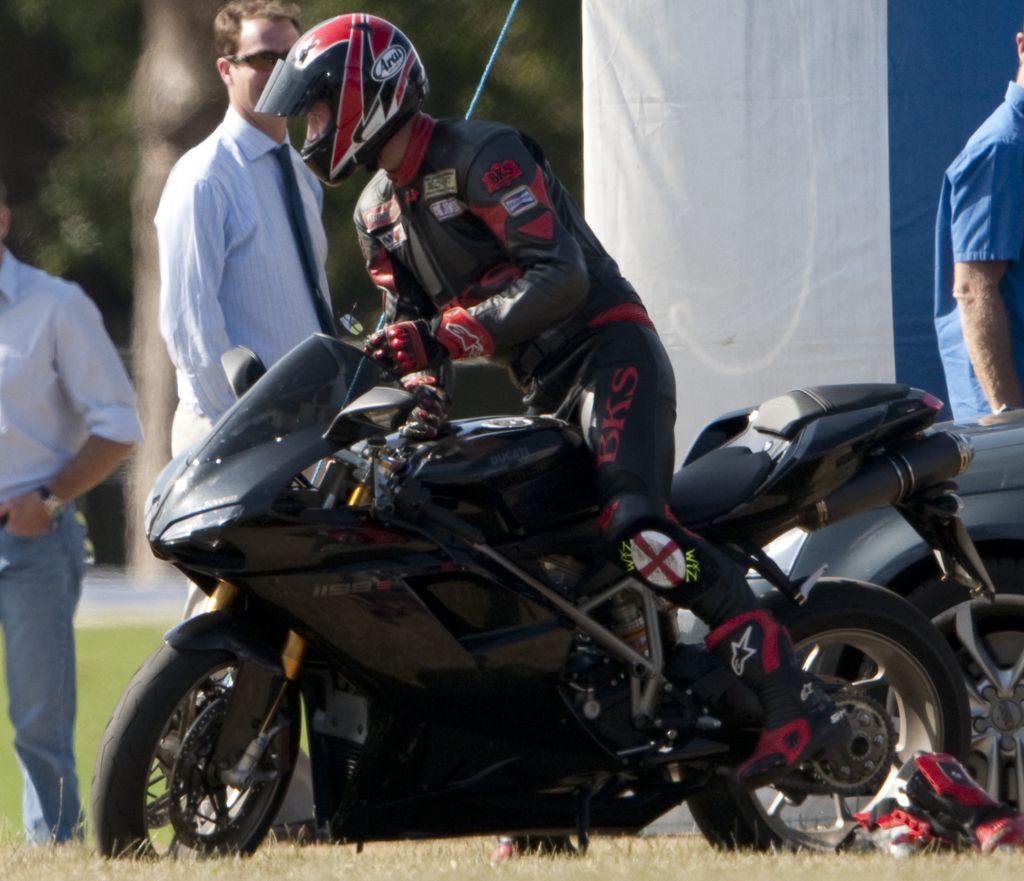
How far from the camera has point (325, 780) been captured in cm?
455

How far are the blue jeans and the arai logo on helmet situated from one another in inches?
70.9

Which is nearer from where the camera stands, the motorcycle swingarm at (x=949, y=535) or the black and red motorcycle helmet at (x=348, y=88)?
the black and red motorcycle helmet at (x=348, y=88)

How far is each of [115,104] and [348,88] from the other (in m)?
13.9

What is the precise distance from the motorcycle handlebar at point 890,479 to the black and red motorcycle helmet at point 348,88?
134cm

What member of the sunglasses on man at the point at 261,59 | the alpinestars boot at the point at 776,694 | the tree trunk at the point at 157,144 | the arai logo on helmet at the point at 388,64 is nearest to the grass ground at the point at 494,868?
the alpinestars boot at the point at 776,694

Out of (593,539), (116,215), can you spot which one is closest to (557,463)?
(593,539)

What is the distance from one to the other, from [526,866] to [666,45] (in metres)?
2.64

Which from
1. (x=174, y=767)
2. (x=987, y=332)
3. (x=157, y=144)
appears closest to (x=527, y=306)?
(x=174, y=767)

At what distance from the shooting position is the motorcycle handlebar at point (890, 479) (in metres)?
5.04

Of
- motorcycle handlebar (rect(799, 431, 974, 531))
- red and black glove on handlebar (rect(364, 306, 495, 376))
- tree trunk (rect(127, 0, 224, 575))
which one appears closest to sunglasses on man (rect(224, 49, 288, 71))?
red and black glove on handlebar (rect(364, 306, 495, 376))

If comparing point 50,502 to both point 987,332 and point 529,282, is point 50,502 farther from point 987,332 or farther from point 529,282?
point 987,332

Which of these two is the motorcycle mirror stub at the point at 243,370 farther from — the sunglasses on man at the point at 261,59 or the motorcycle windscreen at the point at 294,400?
the sunglasses on man at the point at 261,59

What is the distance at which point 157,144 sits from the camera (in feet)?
52.7

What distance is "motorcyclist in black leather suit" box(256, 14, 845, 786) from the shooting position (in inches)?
182
